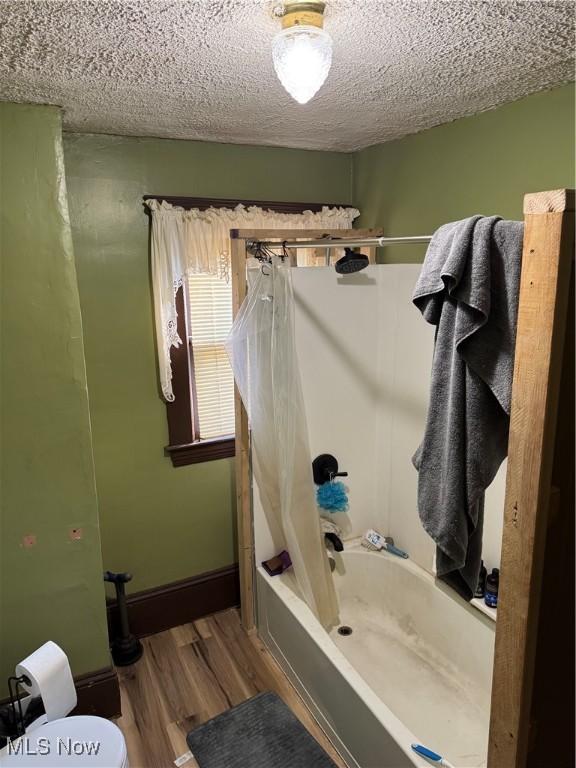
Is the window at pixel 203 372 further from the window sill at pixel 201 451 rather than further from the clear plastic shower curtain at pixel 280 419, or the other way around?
the clear plastic shower curtain at pixel 280 419

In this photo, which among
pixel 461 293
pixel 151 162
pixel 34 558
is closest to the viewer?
pixel 461 293

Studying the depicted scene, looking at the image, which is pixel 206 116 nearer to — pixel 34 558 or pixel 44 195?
pixel 44 195

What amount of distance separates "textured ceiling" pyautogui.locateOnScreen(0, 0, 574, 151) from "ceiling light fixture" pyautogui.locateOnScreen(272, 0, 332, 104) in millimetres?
52

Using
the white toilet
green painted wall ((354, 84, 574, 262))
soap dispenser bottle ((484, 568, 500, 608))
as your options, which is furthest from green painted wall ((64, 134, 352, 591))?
soap dispenser bottle ((484, 568, 500, 608))

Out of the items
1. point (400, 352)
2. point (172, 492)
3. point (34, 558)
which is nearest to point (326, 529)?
point (172, 492)

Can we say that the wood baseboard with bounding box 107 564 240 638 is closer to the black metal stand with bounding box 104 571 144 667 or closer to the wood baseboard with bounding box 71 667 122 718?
the black metal stand with bounding box 104 571 144 667

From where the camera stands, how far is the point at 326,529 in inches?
104

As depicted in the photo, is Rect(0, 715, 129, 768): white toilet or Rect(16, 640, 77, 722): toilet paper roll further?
Rect(16, 640, 77, 722): toilet paper roll

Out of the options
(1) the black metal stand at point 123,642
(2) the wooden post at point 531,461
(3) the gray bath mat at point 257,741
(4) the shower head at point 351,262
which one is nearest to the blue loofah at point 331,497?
(3) the gray bath mat at point 257,741

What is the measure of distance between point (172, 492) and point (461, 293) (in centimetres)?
204

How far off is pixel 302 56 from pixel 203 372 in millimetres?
1736

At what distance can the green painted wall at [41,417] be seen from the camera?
1744 millimetres

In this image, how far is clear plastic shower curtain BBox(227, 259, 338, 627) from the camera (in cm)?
231

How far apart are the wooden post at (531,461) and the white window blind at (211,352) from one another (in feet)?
6.33
